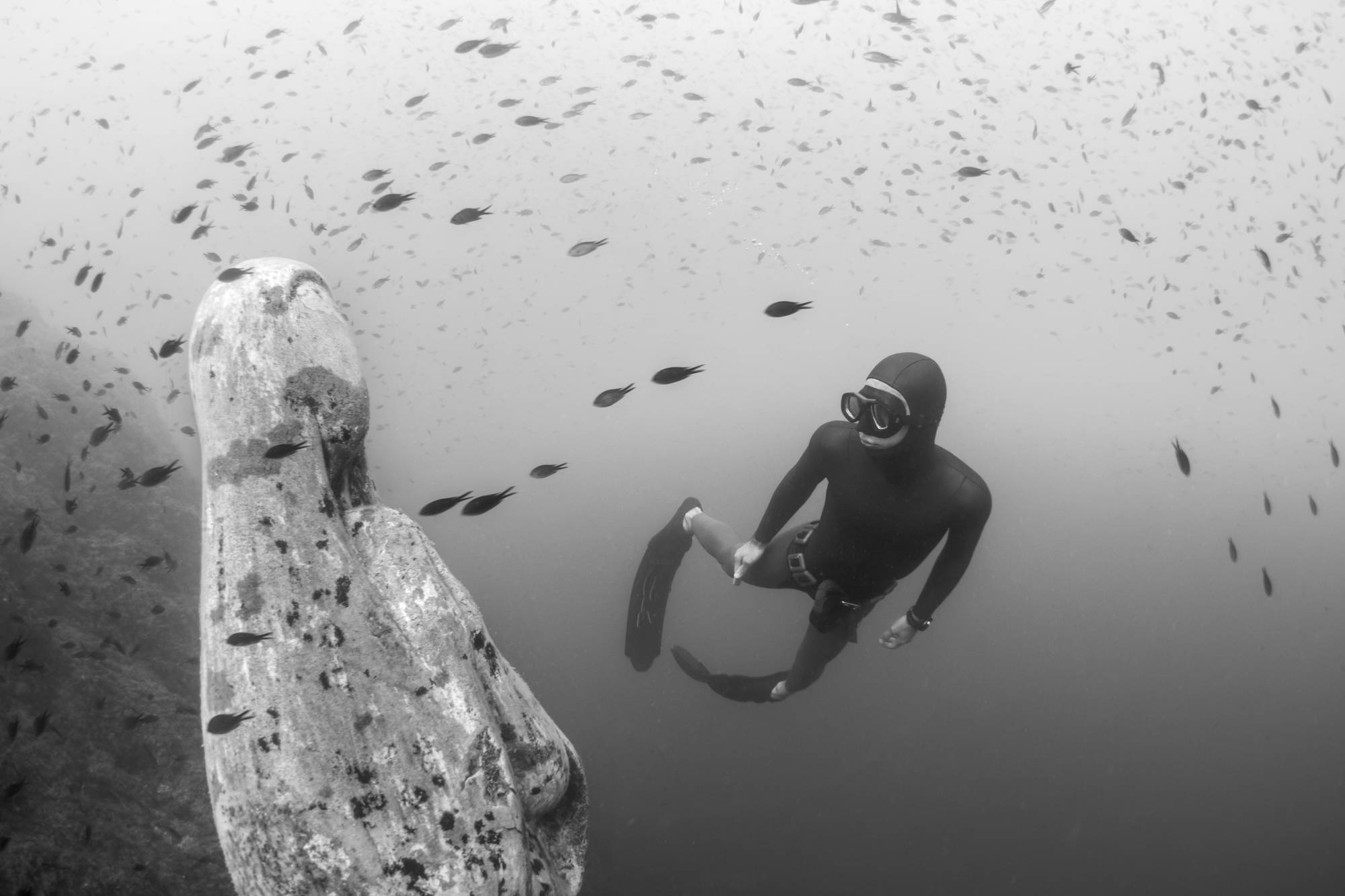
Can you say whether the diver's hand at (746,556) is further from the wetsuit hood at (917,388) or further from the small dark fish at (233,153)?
the small dark fish at (233,153)

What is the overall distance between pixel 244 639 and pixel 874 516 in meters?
3.47

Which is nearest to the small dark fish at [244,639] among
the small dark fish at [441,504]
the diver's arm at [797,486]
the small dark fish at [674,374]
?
the small dark fish at [441,504]

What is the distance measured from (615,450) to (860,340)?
324 feet

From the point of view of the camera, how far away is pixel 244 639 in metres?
2.56

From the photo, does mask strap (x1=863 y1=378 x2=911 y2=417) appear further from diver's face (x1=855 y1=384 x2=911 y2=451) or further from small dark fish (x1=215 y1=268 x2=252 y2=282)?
small dark fish (x1=215 y1=268 x2=252 y2=282)

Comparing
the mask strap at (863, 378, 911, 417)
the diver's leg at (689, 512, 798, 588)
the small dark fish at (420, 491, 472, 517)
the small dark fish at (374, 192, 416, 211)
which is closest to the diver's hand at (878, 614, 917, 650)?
the diver's leg at (689, 512, 798, 588)

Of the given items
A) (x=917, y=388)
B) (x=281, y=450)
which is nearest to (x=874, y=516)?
(x=917, y=388)

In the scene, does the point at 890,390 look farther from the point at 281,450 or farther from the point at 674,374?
the point at 281,450

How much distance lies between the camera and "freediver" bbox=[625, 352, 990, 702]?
3.88 metres

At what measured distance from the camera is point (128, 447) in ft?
40.2

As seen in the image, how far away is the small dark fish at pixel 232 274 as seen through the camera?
3.18 metres

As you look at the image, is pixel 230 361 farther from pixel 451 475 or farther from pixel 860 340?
pixel 860 340

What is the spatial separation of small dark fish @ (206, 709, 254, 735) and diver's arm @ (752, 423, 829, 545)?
3.08 meters

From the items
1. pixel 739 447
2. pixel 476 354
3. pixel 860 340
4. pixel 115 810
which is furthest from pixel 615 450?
pixel 860 340
